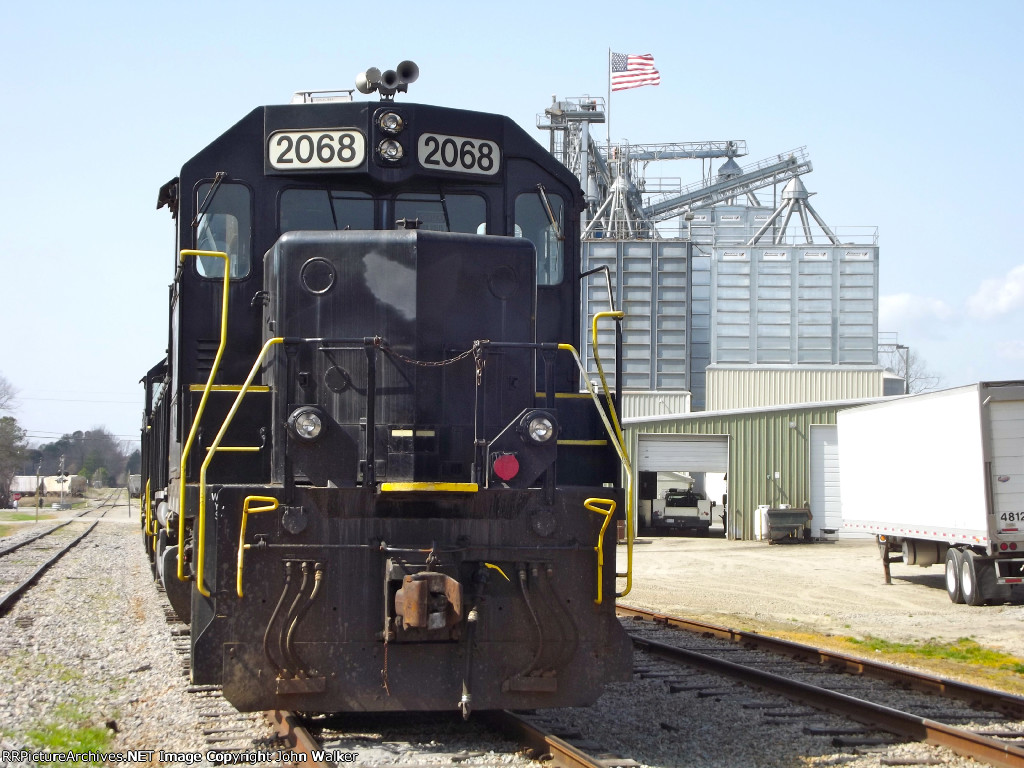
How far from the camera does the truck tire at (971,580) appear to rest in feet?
47.8

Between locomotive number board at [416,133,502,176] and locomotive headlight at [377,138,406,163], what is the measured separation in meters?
0.14

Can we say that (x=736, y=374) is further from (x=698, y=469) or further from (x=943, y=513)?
(x=943, y=513)

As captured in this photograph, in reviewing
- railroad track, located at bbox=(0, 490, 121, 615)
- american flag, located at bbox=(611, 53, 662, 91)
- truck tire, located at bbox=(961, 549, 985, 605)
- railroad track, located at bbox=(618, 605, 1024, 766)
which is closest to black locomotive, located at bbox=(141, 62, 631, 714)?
railroad track, located at bbox=(618, 605, 1024, 766)

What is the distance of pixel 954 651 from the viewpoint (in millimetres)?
10570

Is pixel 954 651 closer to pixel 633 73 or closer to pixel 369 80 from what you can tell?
pixel 369 80

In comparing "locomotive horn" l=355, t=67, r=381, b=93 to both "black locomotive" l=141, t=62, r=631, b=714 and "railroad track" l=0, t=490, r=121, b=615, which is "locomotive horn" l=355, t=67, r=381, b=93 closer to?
"black locomotive" l=141, t=62, r=631, b=714

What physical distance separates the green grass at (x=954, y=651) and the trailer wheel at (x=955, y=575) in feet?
12.4

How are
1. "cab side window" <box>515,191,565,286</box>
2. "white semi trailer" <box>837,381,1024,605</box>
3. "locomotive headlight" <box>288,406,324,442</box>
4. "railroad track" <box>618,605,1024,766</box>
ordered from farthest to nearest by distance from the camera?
"white semi trailer" <box>837,381,1024,605</box> < "cab side window" <box>515,191,565,286</box> < "railroad track" <box>618,605,1024,766</box> < "locomotive headlight" <box>288,406,324,442</box>

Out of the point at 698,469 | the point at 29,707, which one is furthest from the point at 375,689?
the point at 698,469

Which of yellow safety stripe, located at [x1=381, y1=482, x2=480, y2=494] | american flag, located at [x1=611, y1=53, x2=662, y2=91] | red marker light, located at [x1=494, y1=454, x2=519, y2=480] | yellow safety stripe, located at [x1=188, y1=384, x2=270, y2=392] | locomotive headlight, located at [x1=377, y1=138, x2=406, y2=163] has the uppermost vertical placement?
american flag, located at [x1=611, y1=53, x2=662, y2=91]

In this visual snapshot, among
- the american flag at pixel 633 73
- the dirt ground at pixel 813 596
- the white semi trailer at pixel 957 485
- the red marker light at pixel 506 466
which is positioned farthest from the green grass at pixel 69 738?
the american flag at pixel 633 73

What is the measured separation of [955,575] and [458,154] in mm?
11210

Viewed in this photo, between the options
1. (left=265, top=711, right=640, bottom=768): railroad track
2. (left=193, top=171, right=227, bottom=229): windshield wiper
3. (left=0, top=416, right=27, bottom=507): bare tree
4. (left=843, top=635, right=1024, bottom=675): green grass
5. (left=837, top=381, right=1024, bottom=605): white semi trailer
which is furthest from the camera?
(left=0, top=416, right=27, bottom=507): bare tree

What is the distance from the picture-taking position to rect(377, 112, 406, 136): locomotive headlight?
6992mm
